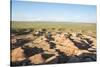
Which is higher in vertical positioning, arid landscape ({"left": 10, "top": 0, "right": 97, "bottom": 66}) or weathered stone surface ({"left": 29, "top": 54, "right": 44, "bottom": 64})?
arid landscape ({"left": 10, "top": 0, "right": 97, "bottom": 66})

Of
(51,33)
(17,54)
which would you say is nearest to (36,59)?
(17,54)

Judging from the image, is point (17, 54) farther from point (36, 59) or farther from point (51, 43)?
point (51, 43)

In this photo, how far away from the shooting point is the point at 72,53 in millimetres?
2043

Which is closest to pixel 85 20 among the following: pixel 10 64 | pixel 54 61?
pixel 54 61

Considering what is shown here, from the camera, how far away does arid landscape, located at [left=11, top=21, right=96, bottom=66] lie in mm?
1895

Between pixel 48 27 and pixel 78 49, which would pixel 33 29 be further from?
pixel 78 49

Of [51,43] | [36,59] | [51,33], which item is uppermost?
[51,33]

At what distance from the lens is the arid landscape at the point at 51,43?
1895 mm

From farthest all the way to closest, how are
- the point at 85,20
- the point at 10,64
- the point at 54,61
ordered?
the point at 85,20
the point at 54,61
the point at 10,64

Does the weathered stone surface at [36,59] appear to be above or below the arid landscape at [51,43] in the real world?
below

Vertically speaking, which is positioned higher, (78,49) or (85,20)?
(85,20)

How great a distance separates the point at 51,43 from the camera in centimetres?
199

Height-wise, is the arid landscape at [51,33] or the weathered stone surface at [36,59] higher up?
the arid landscape at [51,33]

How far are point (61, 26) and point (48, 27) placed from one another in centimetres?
15
